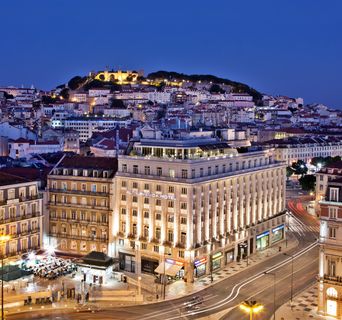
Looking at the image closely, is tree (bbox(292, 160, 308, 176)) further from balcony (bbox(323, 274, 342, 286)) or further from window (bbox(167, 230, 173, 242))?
balcony (bbox(323, 274, 342, 286))

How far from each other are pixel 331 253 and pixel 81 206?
32721 millimetres

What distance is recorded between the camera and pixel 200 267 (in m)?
69.2

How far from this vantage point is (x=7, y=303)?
57.4m

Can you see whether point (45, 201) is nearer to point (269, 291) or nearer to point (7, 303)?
point (7, 303)

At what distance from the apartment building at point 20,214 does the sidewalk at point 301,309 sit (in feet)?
99.2

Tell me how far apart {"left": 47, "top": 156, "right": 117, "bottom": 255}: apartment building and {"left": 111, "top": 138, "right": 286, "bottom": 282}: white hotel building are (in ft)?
5.21

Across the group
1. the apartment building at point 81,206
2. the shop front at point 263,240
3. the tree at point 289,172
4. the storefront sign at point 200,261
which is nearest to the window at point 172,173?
the apartment building at point 81,206

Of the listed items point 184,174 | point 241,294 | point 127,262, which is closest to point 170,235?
point 127,262

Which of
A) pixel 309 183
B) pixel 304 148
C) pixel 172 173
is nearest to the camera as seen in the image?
pixel 172 173

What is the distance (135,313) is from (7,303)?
12.2 metres

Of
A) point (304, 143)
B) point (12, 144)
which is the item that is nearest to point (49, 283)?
point (12, 144)

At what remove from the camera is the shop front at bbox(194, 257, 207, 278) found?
6825 cm

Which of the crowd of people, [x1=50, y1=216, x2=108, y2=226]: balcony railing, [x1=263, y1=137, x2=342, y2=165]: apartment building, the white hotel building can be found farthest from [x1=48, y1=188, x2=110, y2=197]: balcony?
[x1=263, y1=137, x2=342, y2=165]: apartment building

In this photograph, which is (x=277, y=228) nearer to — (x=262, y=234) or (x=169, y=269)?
(x=262, y=234)
